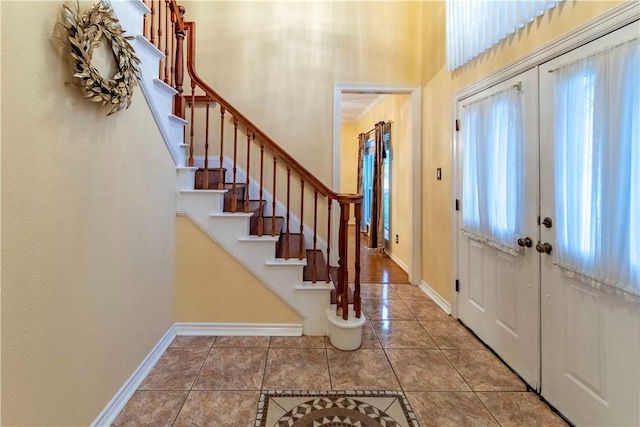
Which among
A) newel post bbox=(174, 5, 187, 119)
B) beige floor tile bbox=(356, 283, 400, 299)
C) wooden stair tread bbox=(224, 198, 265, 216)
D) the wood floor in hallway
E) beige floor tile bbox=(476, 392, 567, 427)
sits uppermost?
newel post bbox=(174, 5, 187, 119)

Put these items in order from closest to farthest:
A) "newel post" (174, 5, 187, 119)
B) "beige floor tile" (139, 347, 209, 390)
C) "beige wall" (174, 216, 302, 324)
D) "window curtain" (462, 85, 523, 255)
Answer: "beige floor tile" (139, 347, 209, 390) → "window curtain" (462, 85, 523, 255) → "beige wall" (174, 216, 302, 324) → "newel post" (174, 5, 187, 119)

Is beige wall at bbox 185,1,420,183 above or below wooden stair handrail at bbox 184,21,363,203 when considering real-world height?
above

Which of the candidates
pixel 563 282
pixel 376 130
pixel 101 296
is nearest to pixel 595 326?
pixel 563 282

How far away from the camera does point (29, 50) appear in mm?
1132

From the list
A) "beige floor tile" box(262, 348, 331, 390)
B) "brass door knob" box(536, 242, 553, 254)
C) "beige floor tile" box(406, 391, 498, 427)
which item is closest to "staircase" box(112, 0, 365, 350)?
"beige floor tile" box(262, 348, 331, 390)

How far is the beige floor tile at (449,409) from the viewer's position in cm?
165

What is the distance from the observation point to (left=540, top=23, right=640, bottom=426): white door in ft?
4.56

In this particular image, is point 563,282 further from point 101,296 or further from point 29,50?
point 29,50

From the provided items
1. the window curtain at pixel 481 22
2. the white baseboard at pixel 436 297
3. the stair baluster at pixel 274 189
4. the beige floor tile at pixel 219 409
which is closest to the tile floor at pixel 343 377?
the beige floor tile at pixel 219 409

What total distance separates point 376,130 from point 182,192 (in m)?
4.06

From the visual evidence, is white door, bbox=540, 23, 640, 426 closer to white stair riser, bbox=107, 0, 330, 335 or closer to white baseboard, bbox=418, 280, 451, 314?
white baseboard, bbox=418, 280, 451, 314

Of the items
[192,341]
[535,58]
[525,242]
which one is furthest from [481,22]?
[192,341]

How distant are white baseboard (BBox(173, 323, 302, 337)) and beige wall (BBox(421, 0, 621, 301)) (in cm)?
157

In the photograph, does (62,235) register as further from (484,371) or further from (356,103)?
(356,103)
